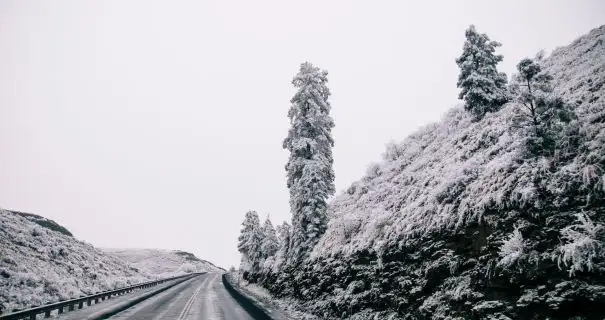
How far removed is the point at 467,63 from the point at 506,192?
37.5ft

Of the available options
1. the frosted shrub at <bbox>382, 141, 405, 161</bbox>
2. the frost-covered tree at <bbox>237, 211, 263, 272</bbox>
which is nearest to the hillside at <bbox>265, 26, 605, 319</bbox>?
the frosted shrub at <bbox>382, 141, 405, 161</bbox>

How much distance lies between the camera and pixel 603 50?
17688 mm

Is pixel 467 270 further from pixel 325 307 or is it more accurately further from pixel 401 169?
pixel 401 169

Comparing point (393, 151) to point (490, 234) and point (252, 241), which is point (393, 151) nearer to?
point (490, 234)

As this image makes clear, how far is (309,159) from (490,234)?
16.4m

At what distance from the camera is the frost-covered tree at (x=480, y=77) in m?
18.7

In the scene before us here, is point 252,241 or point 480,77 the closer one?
point 480,77

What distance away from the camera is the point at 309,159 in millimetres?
25156

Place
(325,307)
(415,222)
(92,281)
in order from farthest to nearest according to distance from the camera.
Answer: (92,281)
(325,307)
(415,222)

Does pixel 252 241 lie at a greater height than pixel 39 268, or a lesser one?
greater

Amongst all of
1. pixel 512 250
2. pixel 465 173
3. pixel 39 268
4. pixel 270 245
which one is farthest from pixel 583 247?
pixel 270 245

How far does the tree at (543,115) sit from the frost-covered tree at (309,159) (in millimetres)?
14705

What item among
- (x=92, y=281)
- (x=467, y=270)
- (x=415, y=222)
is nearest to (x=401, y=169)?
Result: (x=415, y=222)

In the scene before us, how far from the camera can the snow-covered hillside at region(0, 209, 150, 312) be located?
20.5 metres
